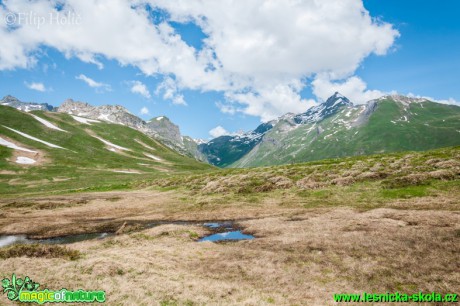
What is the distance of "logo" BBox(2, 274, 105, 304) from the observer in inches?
613

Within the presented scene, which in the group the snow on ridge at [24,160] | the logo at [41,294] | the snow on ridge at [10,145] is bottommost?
the logo at [41,294]

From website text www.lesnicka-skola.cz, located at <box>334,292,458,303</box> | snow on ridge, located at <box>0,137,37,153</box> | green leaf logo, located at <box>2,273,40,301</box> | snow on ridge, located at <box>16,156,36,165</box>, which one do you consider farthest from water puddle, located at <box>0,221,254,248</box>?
snow on ridge, located at <box>0,137,37,153</box>

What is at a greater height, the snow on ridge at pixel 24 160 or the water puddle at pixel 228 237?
the snow on ridge at pixel 24 160

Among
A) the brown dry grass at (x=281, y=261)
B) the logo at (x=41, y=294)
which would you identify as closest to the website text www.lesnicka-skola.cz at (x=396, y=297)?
the brown dry grass at (x=281, y=261)

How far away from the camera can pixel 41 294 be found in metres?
16.0

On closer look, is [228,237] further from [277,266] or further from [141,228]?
[141,228]

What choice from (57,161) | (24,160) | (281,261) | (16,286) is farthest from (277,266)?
(57,161)

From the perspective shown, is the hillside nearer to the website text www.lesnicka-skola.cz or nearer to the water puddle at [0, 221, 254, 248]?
the water puddle at [0, 221, 254, 248]

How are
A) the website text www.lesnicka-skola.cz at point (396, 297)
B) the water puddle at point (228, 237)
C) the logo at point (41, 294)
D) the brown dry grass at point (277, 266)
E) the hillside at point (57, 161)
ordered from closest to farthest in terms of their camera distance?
the website text www.lesnicka-skola.cz at point (396, 297) < the logo at point (41, 294) < the brown dry grass at point (277, 266) < the water puddle at point (228, 237) < the hillside at point (57, 161)

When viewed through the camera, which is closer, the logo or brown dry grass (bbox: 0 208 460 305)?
the logo

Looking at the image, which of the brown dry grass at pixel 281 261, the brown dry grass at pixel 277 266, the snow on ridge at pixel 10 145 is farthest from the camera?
the snow on ridge at pixel 10 145

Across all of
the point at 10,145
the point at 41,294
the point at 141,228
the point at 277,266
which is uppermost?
the point at 10,145

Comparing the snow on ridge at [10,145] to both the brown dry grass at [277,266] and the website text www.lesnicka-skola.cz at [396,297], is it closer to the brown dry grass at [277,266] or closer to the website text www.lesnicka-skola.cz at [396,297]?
the brown dry grass at [277,266]

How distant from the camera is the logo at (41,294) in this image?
51.1 ft
